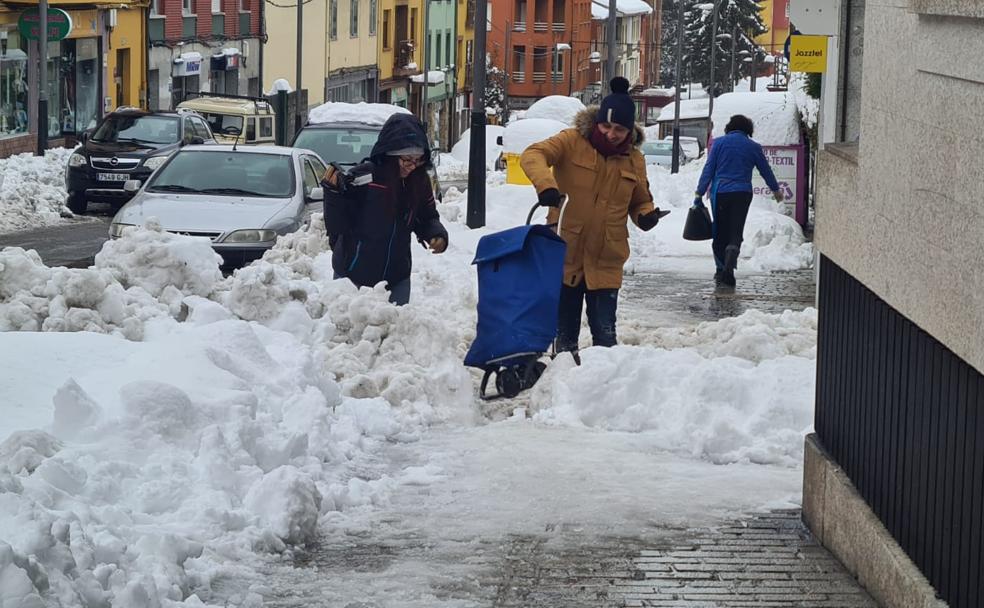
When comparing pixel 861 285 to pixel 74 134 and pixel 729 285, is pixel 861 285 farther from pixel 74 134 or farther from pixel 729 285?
pixel 74 134

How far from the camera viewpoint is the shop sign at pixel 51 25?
122 feet

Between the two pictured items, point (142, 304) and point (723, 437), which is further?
point (142, 304)

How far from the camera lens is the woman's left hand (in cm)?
1053

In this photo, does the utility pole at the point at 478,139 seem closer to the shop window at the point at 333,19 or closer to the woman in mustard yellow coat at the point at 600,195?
the woman in mustard yellow coat at the point at 600,195

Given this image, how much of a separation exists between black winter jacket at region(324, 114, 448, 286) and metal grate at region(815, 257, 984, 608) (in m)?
3.89

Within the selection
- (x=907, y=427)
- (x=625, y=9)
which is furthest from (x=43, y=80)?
(x=625, y=9)

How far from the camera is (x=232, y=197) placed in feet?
53.0

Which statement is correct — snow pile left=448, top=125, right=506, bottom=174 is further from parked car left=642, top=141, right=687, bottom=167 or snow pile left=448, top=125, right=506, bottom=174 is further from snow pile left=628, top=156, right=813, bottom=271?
snow pile left=628, top=156, right=813, bottom=271

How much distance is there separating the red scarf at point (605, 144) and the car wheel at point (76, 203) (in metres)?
17.2

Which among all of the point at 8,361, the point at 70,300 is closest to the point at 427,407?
the point at 70,300

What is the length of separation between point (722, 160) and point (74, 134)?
27795 mm

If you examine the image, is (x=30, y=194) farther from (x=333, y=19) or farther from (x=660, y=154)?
(x=333, y=19)

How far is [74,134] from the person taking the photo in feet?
137

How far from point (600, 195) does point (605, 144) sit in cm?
31
